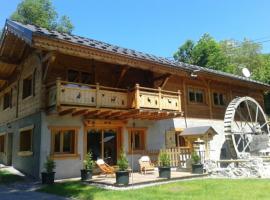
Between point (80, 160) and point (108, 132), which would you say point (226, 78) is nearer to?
point (108, 132)

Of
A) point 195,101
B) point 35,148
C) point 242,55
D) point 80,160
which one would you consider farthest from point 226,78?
point 242,55

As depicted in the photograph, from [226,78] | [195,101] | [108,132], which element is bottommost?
[108,132]

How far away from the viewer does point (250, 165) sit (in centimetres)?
1302

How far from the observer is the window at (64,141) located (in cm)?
1358

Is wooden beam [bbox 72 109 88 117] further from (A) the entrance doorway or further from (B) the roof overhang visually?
(B) the roof overhang

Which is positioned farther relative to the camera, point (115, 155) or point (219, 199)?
point (115, 155)

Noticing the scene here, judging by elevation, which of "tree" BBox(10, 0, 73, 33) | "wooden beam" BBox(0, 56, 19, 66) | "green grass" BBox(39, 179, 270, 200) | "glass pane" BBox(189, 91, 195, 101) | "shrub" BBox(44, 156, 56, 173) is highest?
"tree" BBox(10, 0, 73, 33)

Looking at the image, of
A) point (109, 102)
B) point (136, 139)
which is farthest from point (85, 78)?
point (136, 139)

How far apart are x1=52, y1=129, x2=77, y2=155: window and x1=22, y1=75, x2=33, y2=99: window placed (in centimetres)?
309

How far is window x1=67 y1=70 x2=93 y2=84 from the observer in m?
14.9

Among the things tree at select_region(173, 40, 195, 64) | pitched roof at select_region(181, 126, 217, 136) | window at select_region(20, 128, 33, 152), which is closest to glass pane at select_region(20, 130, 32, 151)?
window at select_region(20, 128, 33, 152)

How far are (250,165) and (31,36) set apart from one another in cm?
1006

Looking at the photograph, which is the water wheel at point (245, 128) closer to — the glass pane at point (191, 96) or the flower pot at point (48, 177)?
the glass pane at point (191, 96)

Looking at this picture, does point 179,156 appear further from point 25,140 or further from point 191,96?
point 25,140
